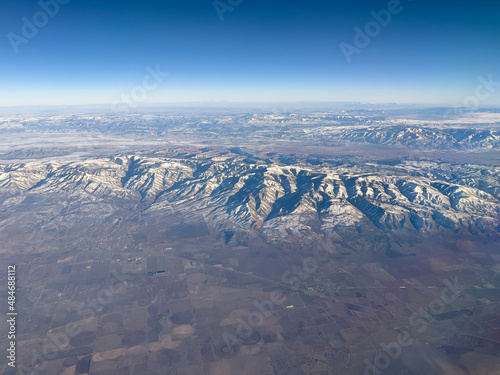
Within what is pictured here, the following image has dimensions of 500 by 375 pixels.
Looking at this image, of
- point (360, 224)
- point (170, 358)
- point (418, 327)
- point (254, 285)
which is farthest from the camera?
point (360, 224)

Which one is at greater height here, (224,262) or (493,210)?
(493,210)

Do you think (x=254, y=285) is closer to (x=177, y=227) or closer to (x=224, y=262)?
(x=224, y=262)

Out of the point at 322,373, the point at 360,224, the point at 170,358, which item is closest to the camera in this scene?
the point at 322,373

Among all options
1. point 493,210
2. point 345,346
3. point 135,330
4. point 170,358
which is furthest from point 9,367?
point 493,210

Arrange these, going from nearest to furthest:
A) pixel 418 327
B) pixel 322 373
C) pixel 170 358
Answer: pixel 322 373 < pixel 170 358 < pixel 418 327

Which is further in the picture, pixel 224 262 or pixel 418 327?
pixel 224 262

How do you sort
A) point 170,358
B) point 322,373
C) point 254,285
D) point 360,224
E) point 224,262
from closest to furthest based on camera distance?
point 322,373
point 170,358
point 254,285
point 224,262
point 360,224

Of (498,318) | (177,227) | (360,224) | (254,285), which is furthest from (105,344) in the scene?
(360,224)

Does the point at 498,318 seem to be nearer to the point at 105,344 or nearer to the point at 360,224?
the point at 360,224

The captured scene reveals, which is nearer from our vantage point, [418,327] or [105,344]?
[105,344]
